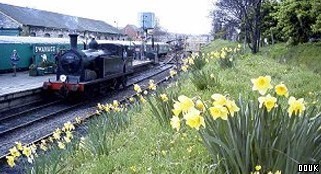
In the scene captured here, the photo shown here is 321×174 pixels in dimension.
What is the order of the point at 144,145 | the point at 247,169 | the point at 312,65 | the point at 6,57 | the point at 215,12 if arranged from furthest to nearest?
the point at 215,12, the point at 6,57, the point at 312,65, the point at 144,145, the point at 247,169

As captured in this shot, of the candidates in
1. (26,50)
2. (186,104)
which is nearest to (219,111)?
(186,104)

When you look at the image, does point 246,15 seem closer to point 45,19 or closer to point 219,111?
point 219,111

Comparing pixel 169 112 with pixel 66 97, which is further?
pixel 66 97

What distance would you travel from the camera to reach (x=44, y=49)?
25953mm

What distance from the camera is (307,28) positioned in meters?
19.0

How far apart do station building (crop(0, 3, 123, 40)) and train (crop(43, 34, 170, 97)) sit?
646 inches

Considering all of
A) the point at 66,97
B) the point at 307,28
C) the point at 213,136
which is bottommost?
the point at 66,97

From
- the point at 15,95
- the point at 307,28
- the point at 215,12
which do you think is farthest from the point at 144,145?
the point at 215,12

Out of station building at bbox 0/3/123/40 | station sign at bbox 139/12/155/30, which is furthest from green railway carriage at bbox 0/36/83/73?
station sign at bbox 139/12/155/30

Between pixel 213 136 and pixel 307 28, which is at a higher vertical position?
pixel 307 28

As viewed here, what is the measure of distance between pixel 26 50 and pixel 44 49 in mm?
1754

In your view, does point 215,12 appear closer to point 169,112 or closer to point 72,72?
point 72,72

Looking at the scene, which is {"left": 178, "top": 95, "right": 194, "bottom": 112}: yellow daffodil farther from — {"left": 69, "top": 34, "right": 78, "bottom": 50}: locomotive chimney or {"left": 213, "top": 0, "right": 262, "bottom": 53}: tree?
{"left": 213, "top": 0, "right": 262, "bottom": 53}: tree

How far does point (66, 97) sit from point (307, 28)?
11016 millimetres
